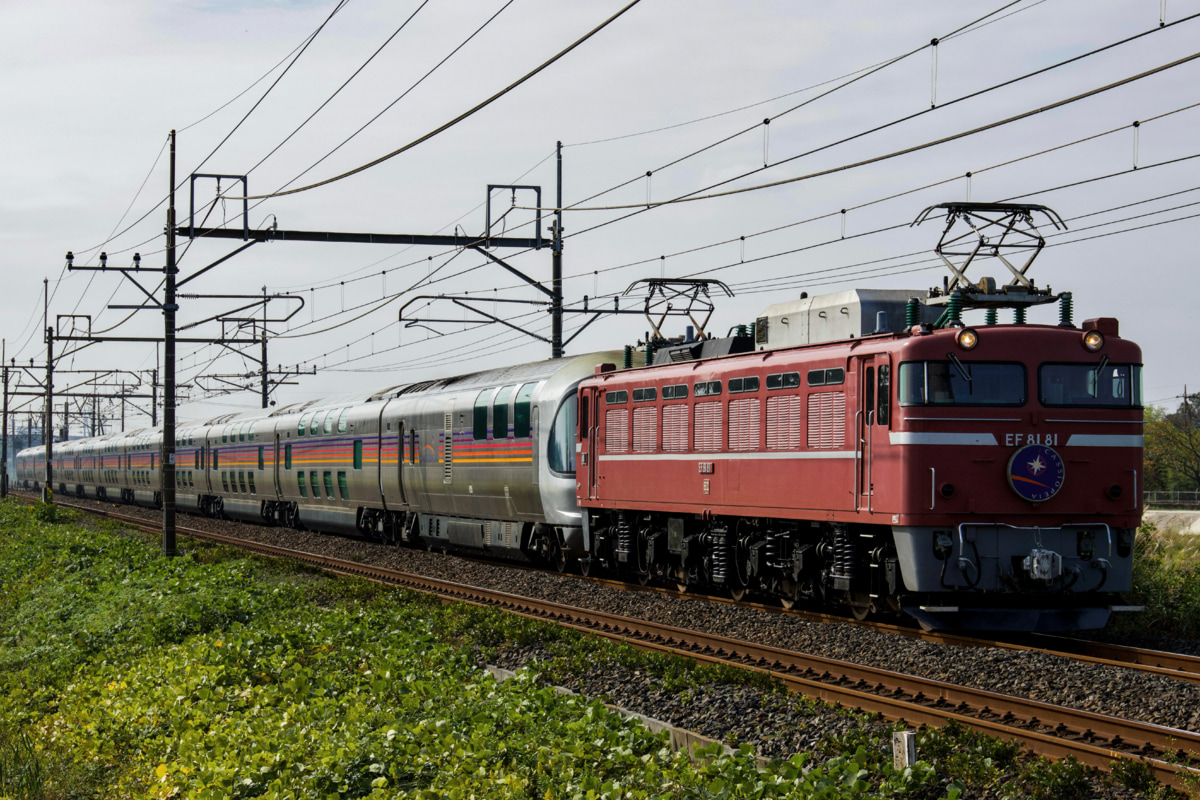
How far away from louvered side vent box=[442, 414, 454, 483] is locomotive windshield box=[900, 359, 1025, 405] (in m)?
14.0

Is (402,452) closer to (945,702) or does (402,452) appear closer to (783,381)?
(783,381)

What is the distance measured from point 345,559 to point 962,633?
16.3 m

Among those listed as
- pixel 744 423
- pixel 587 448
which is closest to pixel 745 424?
pixel 744 423

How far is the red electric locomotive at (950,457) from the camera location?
45.9 ft

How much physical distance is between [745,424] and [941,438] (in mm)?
3675

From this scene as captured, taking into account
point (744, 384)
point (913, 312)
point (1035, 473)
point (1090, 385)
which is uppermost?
point (913, 312)

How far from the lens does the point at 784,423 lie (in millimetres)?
16375

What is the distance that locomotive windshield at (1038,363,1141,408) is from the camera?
1445cm

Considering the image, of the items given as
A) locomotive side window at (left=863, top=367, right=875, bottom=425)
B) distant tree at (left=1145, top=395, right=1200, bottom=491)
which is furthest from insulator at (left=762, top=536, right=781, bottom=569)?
distant tree at (left=1145, top=395, right=1200, bottom=491)

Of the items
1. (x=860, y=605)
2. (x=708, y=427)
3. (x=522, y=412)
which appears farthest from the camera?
(x=522, y=412)

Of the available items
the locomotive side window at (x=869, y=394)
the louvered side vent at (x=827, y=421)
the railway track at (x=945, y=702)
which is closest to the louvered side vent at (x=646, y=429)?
the railway track at (x=945, y=702)

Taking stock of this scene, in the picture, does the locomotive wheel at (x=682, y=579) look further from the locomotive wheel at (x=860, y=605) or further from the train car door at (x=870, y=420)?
the train car door at (x=870, y=420)

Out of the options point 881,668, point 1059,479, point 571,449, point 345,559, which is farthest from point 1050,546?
point 345,559

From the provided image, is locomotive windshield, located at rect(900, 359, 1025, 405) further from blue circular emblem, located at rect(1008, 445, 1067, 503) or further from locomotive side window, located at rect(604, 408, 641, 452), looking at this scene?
locomotive side window, located at rect(604, 408, 641, 452)
